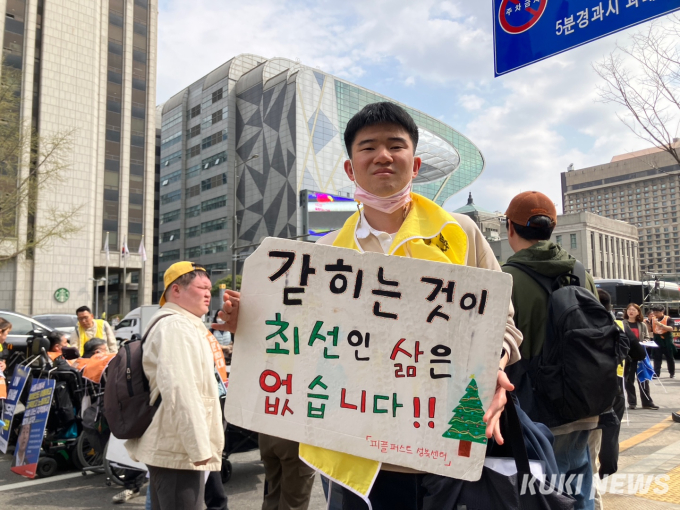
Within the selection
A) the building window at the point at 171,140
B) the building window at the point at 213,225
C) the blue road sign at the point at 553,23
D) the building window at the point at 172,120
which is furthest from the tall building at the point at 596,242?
the blue road sign at the point at 553,23

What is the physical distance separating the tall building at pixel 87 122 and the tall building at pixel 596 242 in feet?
148

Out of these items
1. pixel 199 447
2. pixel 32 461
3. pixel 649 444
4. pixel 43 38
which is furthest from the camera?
pixel 43 38

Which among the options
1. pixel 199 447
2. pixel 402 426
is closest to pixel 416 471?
pixel 402 426

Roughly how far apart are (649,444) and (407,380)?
5.46 metres

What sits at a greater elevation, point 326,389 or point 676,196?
point 676,196

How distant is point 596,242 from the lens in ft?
245

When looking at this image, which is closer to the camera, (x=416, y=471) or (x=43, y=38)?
(x=416, y=471)

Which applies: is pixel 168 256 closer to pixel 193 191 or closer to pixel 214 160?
pixel 193 191

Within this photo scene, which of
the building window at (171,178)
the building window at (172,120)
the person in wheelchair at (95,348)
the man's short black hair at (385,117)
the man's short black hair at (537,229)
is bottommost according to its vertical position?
the person in wheelchair at (95,348)

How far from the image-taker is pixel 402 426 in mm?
1418

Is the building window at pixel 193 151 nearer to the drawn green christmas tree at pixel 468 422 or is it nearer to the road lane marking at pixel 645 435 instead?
the road lane marking at pixel 645 435

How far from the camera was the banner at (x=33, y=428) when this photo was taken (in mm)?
5203

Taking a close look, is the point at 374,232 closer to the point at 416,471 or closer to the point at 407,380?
the point at 407,380

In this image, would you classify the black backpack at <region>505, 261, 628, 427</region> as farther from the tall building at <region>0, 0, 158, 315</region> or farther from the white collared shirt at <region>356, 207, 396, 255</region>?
the tall building at <region>0, 0, 158, 315</region>
